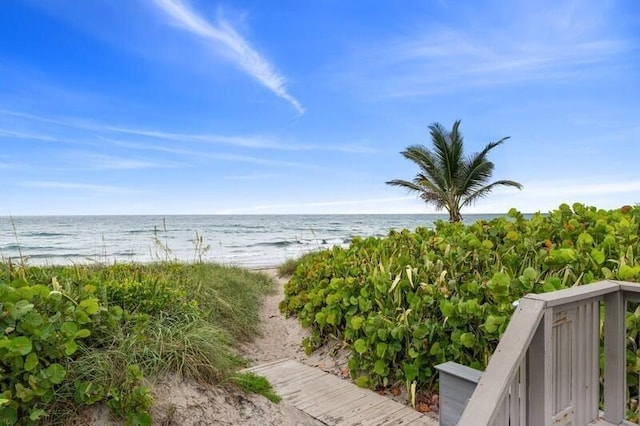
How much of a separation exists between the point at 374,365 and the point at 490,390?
2411mm

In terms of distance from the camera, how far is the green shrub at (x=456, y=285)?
9.07ft

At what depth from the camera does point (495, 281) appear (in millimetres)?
2529

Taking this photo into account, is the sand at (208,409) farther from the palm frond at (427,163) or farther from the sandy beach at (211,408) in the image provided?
the palm frond at (427,163)

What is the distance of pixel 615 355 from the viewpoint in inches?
74.7

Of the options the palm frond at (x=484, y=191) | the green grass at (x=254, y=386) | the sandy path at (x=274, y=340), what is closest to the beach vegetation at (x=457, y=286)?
the sandy path at (x=274, y=340)

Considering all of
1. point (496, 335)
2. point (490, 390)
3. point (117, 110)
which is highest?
point (117, 110)

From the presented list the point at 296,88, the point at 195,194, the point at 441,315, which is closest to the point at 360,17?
the point at 296,88

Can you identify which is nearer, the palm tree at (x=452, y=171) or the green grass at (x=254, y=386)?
the green grass at (x=254, y=386)

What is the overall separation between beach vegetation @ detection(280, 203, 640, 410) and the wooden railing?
44 centimetres

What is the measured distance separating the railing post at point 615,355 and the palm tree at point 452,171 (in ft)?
40.1

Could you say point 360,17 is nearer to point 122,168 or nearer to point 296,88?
point 296,88

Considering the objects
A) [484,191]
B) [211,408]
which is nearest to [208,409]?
[211,408]

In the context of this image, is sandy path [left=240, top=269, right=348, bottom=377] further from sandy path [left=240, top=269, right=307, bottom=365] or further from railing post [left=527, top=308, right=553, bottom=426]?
railing post [left=527, top=308, right=553, bottom=426]

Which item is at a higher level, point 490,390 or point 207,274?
point 490,390
